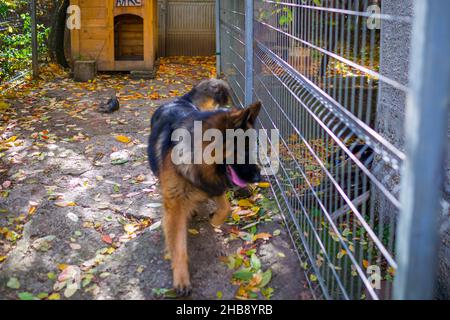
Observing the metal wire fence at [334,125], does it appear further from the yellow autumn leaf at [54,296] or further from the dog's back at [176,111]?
the yellow autumn leaf at [54,296]

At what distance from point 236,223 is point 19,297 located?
5.70 ft

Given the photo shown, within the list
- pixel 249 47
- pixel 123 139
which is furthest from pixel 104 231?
pixel 123 139

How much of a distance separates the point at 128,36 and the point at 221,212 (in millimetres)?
7894

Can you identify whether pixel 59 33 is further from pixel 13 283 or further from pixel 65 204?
pixel 13 283

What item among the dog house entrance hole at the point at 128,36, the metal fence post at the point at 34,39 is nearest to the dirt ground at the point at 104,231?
the metal fence post at the point at 34,39

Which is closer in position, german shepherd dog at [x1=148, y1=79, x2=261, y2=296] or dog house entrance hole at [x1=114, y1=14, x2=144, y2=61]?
german shepherd dog at [x1=148, y1=79, x2=261, y2=296]

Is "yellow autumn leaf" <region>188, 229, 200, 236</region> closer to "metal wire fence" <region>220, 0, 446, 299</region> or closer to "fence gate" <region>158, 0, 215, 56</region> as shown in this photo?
"metal wire fence" <region>220, 0, 446, 299</region>

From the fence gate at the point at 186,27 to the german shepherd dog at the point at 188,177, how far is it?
366 inches

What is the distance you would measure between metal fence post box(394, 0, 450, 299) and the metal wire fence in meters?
0.55

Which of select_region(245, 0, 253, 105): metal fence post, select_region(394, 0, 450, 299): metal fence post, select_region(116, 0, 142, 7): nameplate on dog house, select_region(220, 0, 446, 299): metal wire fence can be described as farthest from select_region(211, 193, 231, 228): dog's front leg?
select_region(116, 0, 142, 7): nameplate on dog house

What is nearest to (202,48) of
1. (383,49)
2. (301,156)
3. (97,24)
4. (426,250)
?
(97,24)

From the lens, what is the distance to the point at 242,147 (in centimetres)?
→ 307

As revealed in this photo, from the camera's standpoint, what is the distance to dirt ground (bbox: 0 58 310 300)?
3.27 m

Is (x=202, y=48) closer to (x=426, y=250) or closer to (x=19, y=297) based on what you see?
(x=19, y=297)
